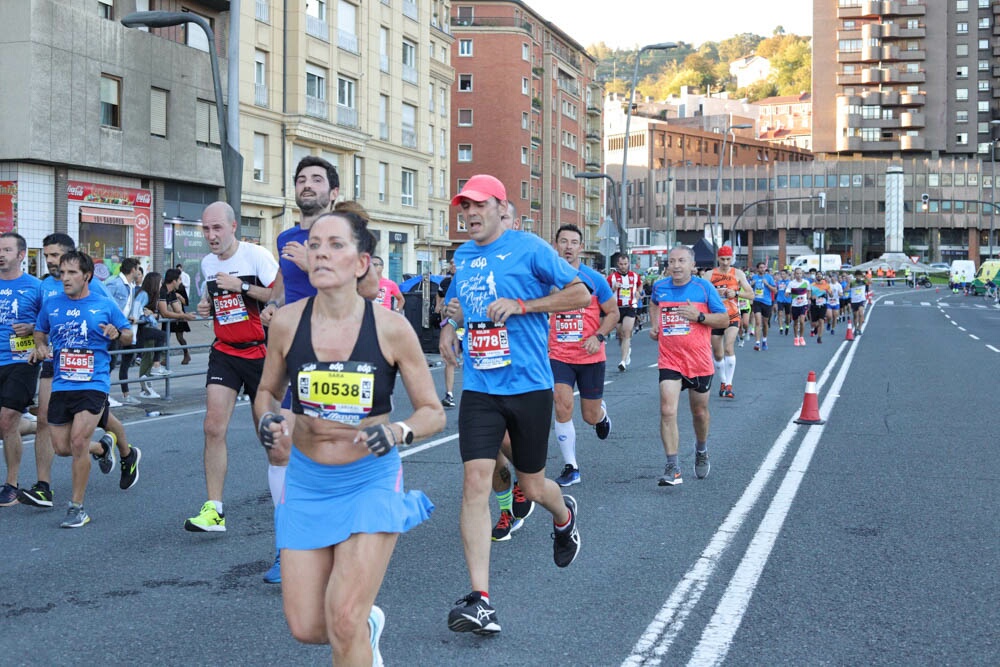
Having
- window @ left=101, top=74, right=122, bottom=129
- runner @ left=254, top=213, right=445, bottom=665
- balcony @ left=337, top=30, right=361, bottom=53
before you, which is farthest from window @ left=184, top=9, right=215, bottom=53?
runner @ left=254, top=213, right=445, bottom=665

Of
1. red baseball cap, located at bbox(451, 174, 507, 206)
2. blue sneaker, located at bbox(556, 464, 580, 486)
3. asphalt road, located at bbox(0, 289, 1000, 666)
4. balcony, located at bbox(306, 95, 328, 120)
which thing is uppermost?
balcony, located at bbox(306, 95, 328, 120)

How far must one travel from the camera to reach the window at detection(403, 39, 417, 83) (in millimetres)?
48812

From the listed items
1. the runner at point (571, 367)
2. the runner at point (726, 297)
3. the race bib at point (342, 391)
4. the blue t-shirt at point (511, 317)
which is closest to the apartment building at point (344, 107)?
the runner at point (726, 297)

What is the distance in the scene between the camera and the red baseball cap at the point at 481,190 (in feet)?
17.7

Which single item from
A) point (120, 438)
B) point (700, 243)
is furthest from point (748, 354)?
point (700, 243)

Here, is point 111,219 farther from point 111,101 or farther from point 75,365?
point 75,365

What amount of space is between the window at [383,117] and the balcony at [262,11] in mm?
7963

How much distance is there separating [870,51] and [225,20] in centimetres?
10193

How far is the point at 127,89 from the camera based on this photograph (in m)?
29.3

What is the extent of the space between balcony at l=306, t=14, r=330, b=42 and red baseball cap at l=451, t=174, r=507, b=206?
36.8 metres

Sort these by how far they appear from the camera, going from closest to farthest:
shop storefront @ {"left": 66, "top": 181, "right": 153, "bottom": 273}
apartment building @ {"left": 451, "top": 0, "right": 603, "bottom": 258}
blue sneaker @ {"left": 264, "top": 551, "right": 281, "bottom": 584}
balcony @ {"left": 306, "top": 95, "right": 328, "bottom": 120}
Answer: blue sneaker @ {"left": 264, "top": 551, "right": 281, "bottom": 584}, shop storefront @ {"left": 66, "top": 181, "right": 153, "bottom": 273}, balcony @ {"left": 306, "top": 95, "right": 328, "bottom": 120}, apartment building @ {"left": 451, "top": 0, "right": 603, "bottom": 258}

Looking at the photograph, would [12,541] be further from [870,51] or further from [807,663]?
[870,51]

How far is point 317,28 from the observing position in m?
41.2

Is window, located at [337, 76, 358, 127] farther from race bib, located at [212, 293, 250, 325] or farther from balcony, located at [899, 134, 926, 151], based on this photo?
balcony, located at [899, 134, 926, 151]
